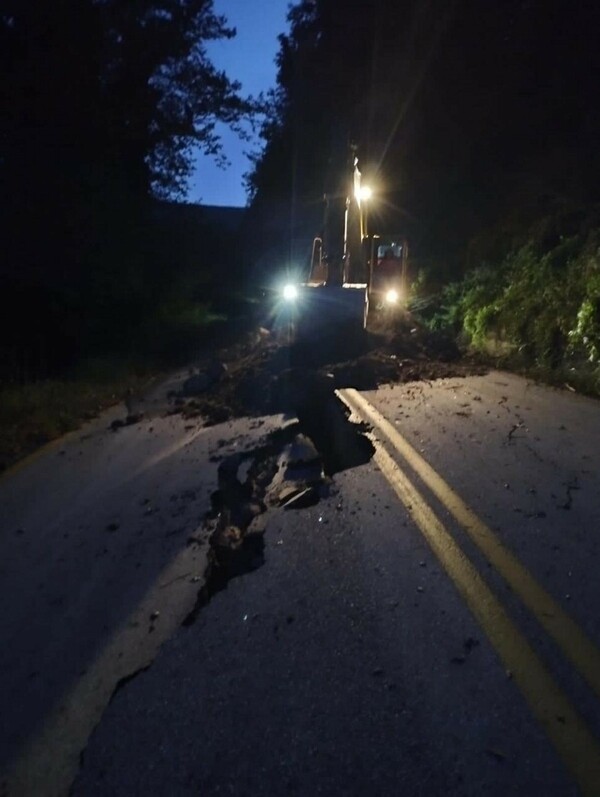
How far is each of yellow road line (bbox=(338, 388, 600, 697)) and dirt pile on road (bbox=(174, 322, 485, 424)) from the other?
451cm

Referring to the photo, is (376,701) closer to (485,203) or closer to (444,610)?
(444,610)

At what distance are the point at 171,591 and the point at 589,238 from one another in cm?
1313

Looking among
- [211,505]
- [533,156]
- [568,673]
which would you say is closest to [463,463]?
[211,505]

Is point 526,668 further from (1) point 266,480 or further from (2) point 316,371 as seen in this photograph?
(2) point 316,371

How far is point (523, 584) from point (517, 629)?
635mm

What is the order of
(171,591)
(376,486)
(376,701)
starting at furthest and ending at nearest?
1. (376,486)
2. (171,591)
3. (376,701)

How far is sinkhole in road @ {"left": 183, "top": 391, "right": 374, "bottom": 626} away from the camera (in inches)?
242

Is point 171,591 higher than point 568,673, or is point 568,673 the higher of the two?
point 568,673

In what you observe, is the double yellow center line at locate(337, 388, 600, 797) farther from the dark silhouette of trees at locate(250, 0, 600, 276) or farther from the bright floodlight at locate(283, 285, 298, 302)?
the dark silhouette of trees at locate(250, 0, 600, 276)

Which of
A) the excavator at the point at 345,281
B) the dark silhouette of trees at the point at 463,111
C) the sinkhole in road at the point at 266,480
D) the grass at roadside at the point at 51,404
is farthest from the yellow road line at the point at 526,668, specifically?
the dark silhouette of trees at the point at 463,111

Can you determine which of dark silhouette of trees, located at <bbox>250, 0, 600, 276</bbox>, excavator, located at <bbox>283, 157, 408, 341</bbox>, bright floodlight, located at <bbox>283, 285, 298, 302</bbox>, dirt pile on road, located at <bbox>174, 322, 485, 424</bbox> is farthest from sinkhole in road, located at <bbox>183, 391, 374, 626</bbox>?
dark silhouette of trees, located at <bbox>250, 0, 600, 276</bbox>

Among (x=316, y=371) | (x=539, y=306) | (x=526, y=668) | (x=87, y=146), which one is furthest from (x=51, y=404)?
(x=87, y=146)

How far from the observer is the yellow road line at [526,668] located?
11.6 ft

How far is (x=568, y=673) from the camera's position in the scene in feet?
13.6
